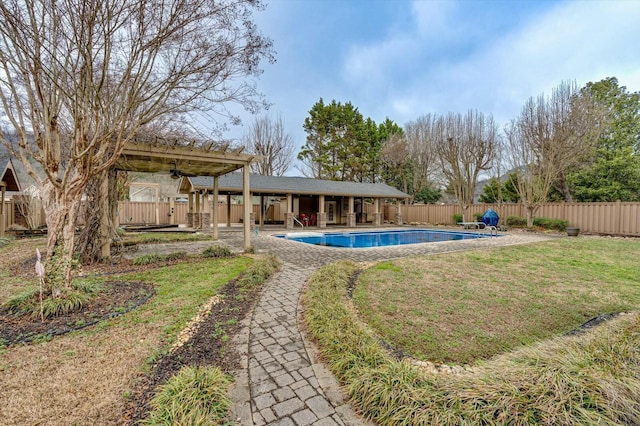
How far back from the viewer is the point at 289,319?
3.78m

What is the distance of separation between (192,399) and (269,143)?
25802 millimetres

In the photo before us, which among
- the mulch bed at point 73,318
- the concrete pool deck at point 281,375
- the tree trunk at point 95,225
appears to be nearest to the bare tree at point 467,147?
the concrete pool deck at point 281,375

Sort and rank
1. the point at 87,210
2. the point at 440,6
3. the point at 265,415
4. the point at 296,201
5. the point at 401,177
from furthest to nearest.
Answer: the point at 401,177, the point at 296,201, the point at 440,6, the point at 87,210, the point at 265,415

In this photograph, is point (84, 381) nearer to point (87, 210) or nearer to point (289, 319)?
point (289, 319)

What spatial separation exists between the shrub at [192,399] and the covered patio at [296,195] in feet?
34.7

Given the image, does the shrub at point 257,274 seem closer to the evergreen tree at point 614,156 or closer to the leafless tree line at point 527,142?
the leafless tree line at point 527,142

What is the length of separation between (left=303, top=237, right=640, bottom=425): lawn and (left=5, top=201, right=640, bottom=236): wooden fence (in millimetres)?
10363

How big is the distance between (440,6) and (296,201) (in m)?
15.7

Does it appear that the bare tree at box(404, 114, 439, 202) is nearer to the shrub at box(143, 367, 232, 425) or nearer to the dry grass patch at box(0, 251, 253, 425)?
the dry grass patch at box(0, 251, 253, 425)

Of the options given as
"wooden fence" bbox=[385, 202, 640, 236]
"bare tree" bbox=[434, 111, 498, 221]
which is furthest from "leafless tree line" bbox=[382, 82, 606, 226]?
"wooden fence" bbox=[385, 202, 640, 236]

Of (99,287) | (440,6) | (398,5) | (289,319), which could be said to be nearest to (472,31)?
(440,6)

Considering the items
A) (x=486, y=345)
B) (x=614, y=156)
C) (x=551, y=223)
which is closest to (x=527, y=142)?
(x=551, y=223)

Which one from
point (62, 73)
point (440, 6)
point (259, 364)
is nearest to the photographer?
point (259, 364)

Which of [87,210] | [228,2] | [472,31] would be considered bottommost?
[87,210]
